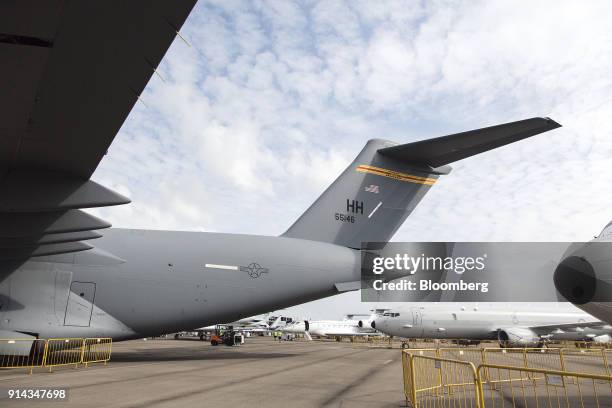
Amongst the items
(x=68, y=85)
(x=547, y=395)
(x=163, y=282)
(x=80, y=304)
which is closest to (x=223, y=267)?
(x=163, y=282)

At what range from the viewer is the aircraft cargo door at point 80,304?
37.6 ft

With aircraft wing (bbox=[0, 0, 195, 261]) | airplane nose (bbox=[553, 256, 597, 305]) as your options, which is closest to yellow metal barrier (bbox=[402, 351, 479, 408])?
airplane nose (bbox=[553, 256, 597, 305])

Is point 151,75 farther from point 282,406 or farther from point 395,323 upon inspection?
point 395,323

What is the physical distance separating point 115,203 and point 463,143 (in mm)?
8047

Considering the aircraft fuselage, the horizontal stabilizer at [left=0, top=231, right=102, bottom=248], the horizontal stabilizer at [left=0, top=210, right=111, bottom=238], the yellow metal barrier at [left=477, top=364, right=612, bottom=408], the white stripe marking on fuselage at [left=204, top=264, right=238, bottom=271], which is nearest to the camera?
Answer: the yellow metal barrier at [left=477, top=364, right=612, bottom=408]

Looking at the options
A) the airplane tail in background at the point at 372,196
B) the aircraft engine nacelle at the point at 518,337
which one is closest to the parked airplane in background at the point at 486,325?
the aircraft engine nacelle at the point at 518,337

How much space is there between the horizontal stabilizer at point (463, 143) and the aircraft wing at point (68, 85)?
6.58m

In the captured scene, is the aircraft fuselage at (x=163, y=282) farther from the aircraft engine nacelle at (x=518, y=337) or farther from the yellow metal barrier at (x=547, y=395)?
the aircraft engine nacelle at (x=518, y=337)

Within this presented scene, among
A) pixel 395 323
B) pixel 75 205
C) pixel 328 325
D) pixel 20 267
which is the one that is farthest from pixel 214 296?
pixel 328 325

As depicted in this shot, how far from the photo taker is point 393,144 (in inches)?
543

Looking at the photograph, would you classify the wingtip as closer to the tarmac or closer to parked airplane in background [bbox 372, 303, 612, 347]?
the tarmac

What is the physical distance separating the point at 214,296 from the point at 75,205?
5747 millimetres

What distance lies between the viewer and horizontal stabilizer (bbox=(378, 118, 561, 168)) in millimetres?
8922

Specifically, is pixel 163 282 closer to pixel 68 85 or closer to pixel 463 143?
pixel 68 85
